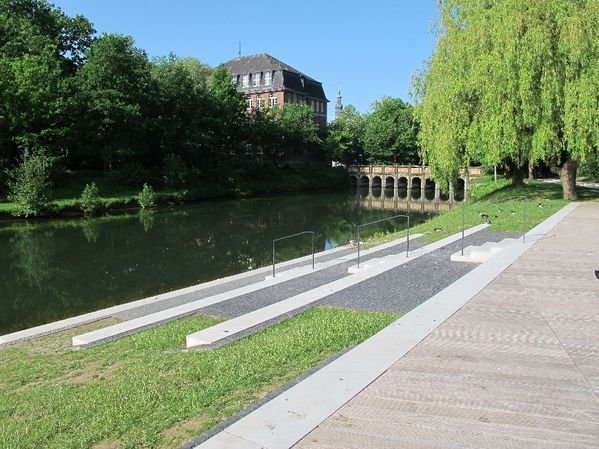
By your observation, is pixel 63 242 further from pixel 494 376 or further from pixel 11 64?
pixel 494 376

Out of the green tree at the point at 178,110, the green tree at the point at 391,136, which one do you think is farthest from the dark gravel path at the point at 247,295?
the green tree at the point at 391,136

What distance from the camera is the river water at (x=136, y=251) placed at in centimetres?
1612

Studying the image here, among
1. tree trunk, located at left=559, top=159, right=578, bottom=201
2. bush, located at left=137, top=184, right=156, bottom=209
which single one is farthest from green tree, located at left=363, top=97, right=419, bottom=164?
tree trunk, located at left=559, top=159, right=578, bottom=201

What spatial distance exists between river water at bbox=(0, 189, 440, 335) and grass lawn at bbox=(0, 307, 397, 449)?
6431 mm

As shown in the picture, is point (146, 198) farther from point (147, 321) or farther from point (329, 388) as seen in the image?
point (329, 388)

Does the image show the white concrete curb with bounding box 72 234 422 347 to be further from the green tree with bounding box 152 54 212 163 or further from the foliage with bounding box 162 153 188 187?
the green tree with bounding box 152 54 212 163

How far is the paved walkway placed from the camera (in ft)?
13.6

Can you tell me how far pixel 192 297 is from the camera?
1295 centimetres

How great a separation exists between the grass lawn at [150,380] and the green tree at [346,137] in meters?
67.8

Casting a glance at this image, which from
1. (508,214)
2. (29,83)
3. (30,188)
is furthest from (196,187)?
(508,214)

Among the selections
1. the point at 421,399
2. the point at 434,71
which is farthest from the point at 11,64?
the point at 421,399

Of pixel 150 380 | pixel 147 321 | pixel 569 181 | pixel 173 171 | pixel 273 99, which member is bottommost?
pixel 147 321

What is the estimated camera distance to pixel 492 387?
16.6 ft

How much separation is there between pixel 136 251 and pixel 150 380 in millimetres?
19634
